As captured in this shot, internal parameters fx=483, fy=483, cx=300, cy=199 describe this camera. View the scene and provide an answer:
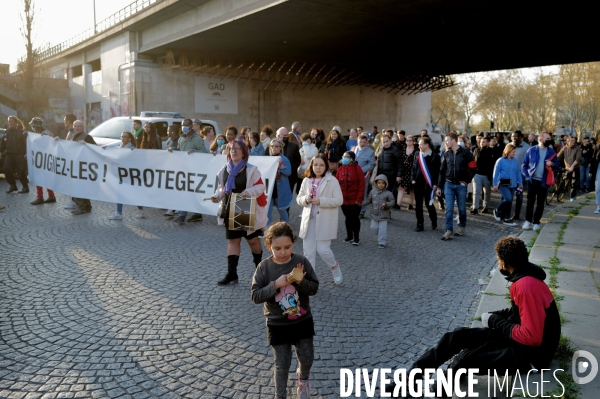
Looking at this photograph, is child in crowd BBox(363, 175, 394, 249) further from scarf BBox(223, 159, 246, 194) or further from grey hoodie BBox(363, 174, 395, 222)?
scarf BBox(223, 159, 246, 194)

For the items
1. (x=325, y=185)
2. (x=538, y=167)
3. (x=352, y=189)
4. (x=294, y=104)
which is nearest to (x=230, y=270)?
(x=325, y=185)

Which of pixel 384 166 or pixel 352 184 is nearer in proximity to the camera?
pixel 352 184

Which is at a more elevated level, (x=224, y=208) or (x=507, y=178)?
(x=507, y=178)

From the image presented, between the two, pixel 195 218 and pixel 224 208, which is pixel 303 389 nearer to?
pixel 224 208

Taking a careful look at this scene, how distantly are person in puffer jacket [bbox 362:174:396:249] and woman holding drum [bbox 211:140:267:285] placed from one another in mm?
3021

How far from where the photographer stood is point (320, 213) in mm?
6148

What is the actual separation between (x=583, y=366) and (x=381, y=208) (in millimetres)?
4933

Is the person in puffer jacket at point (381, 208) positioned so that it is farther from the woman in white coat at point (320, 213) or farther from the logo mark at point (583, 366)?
the logo mark at point (583, 366)

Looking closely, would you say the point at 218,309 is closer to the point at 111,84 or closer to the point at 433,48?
the point at 433,48

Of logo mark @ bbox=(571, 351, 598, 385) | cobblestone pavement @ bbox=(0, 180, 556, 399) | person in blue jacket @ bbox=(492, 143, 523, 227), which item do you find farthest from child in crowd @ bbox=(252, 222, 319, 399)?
person in blue jacket @ bbox=(492, 143, 523, 227)

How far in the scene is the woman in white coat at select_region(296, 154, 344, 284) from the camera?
20.0 feet

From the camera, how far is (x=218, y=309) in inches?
208

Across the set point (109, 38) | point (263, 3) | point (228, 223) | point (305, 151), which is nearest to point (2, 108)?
point (109, 38)

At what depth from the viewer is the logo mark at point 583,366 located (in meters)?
3.54
